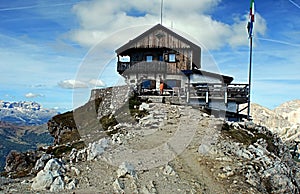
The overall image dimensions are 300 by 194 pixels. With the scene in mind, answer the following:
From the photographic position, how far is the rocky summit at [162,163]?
14.3 meters

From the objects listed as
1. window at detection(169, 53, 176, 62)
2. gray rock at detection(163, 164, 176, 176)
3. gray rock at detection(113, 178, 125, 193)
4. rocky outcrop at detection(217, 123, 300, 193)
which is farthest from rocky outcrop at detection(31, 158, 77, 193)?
window at detection(169, 53, 176, 62)

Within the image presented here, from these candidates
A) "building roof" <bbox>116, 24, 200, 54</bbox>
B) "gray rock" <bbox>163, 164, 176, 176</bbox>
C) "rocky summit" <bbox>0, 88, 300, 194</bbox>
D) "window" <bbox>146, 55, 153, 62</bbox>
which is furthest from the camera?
"window" <bbox>146, 55, 153, 62</bbox>

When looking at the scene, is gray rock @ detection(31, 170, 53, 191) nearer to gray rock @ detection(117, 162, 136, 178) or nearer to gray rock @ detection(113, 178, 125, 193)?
gray rock @ detection(113, 178, 125, 193)

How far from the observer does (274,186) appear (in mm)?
17359

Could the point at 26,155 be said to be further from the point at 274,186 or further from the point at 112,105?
the point at 274,186

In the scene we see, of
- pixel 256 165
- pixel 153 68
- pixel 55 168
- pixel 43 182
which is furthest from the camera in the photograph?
pixel 153 68

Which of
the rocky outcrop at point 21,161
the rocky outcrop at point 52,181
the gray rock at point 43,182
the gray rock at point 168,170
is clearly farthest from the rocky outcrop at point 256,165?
the rocky outcrop at point 21,161

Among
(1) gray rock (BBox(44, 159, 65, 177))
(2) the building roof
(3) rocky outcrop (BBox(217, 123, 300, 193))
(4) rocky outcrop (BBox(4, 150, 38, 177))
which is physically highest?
(2) the building roof

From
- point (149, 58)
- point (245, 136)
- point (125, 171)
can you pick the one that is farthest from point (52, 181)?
point (149, 58)

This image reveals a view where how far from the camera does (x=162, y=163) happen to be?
16812 mm

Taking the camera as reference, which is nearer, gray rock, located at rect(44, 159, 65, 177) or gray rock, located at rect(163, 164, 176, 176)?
gray rock, located at rect(44, 159, 65, 177)

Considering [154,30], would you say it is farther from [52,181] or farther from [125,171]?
[52,181]

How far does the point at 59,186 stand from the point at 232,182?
7.63 meters

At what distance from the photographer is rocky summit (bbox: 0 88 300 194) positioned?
1431cm
